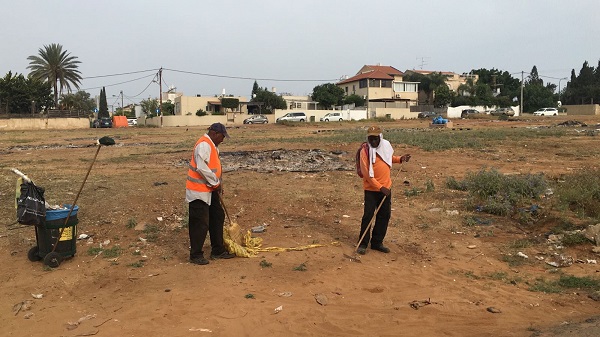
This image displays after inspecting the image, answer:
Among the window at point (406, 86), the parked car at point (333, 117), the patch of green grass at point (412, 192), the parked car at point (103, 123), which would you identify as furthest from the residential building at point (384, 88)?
the patch of green grass at point (412, 192)

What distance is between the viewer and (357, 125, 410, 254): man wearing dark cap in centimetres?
552

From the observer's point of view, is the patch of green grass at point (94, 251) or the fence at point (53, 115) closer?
the patch of green grass at point (94, 251)

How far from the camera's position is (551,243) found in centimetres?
582

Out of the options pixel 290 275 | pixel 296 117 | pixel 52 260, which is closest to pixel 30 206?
pixel 52 260

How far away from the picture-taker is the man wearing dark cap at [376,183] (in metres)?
5.52

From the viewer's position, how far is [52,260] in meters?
5.05

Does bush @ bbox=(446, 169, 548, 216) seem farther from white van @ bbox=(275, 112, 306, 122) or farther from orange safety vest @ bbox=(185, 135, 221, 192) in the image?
white van @ bbox=(275, 112, 306, 122)

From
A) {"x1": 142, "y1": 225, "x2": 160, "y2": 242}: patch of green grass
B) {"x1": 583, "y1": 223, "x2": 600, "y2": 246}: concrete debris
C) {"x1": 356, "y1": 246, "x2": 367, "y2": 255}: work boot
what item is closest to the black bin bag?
{"x1": 142, "y1": 225, "x2": 160, "y2": 242}: patch of green grass

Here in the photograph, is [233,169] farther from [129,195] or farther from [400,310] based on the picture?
[400,310]

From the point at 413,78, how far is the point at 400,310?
73.6m

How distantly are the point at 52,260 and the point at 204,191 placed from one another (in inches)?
70.6

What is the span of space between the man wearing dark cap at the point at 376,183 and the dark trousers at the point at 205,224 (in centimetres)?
165

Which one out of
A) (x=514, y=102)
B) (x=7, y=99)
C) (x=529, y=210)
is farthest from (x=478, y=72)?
(x=529, y=210)

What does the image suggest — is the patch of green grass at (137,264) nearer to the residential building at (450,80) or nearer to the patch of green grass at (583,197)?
the patch of green grass at (583,197)
